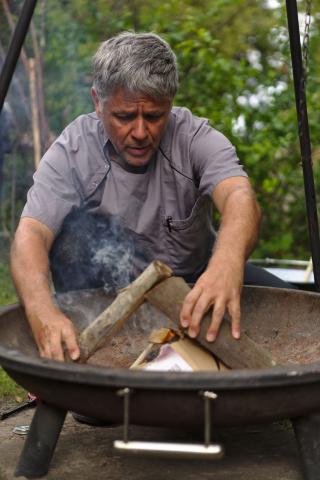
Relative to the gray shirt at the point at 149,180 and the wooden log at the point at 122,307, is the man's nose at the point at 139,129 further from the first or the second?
the wooden log at the point at 122,307

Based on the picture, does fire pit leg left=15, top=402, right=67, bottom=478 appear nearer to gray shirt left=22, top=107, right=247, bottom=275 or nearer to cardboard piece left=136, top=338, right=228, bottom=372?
cardboard piece left=136, top=338, right=228, bottom=372

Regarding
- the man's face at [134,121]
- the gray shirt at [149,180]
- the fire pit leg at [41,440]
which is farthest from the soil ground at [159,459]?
the man's face at [134,121]

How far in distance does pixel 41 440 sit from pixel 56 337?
327 millimetres

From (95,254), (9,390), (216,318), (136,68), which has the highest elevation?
(136,68)

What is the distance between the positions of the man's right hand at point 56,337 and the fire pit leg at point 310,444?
0.63m

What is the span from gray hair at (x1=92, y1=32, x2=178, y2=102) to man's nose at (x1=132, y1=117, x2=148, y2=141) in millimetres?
92

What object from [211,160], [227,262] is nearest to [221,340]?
[227,262]

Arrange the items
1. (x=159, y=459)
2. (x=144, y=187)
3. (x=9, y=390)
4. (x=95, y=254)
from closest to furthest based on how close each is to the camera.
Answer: (x=159, y=459) → (x=144, y=187) → (x=95, y=254) → (x=9, y=390)

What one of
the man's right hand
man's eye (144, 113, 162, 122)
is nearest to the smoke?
man's eye (144, 113, 162, 122)

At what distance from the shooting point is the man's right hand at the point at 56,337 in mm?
2389

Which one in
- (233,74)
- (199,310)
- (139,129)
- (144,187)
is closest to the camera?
(199,310)

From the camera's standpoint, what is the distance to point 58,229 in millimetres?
2977

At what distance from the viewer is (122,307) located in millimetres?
2393

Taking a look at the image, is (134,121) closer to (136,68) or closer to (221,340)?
(136,68)
